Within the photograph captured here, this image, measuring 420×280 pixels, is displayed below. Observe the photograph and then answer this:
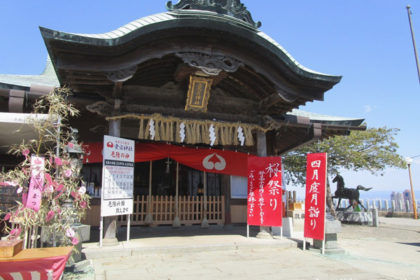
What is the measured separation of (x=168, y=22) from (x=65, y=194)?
4.32 m

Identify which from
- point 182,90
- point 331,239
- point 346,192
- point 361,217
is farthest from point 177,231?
point 346,192

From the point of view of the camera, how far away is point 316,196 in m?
7.72

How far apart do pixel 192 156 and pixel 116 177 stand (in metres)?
3.35

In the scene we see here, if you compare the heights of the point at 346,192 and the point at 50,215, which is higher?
the point at 346,192

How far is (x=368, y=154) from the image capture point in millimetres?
20078

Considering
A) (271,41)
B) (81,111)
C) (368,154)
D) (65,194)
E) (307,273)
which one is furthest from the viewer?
Result: (368,154)

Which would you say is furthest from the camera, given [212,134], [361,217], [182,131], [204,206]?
[361,217]

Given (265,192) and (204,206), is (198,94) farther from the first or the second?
(204,206)

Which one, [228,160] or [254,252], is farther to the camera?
[228,160]

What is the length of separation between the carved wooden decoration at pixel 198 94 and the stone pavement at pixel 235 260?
3.67m

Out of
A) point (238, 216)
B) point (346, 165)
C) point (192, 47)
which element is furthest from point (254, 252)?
point (346, 165)

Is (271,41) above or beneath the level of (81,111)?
above

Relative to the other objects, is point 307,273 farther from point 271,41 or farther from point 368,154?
point 368,154

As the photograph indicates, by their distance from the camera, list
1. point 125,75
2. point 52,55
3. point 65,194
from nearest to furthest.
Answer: point 65,194
point 52,55
point 125,75
